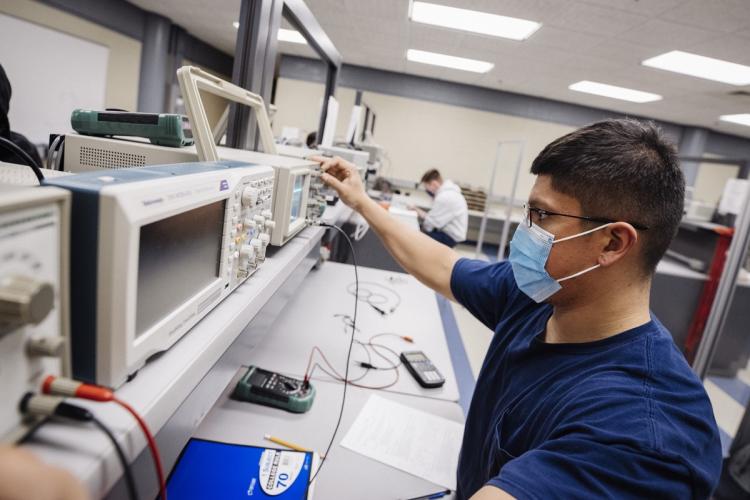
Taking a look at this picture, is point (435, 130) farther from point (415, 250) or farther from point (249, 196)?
point (249, 196)

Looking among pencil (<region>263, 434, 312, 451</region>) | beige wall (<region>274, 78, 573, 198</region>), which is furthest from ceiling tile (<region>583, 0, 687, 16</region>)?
beige wall (<region>274, 78, 573, 198</region>)

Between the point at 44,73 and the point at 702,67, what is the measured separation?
6745mm

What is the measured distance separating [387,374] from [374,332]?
298 mm

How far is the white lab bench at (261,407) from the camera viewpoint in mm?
426

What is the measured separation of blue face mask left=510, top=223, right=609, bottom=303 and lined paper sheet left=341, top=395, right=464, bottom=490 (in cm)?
45

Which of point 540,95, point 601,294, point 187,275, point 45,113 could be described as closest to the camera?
point 187,275

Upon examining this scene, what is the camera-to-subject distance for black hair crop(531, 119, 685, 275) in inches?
31.1

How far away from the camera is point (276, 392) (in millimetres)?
1098

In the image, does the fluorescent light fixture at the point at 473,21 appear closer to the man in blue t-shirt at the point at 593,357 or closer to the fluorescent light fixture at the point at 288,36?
the fluorescent light fixture at the point at 288,36

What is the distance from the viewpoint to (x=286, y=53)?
7293mm

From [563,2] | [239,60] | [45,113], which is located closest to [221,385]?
[239,60]

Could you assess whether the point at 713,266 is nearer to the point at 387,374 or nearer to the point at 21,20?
the point at 387,374

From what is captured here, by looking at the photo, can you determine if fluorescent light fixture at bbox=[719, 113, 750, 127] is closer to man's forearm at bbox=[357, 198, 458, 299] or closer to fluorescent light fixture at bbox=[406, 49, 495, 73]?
fluorescent light fixture at bbox=[406, 49, 495, 73]

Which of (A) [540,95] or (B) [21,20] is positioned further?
(A) [540,95]
